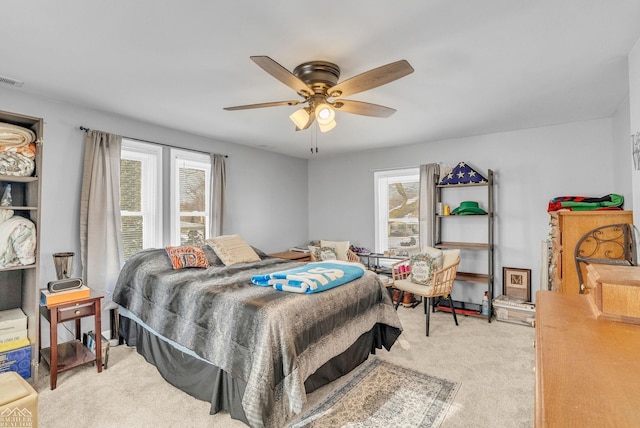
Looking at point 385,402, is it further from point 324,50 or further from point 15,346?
point 15,346

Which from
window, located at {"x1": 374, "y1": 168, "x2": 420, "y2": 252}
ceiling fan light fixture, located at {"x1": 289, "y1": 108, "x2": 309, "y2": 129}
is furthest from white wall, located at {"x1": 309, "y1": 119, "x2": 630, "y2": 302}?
ceiling fan light fixture, located at {"x1": 289, "y1": 108, "x2": 309, "y2": 129}

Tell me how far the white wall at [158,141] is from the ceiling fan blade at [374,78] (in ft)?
8.26

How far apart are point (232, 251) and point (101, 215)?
1.36 meters

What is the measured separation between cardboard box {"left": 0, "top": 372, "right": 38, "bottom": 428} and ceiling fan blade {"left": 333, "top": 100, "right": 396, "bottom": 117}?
101 inches

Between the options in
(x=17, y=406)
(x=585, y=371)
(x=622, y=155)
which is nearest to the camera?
(x=585, y=371)

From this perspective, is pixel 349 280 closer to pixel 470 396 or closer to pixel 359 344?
pixel 359 344

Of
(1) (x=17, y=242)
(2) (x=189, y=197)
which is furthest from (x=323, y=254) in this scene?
(1) (x=17, y=242)

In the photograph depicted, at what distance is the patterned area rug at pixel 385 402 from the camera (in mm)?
2029

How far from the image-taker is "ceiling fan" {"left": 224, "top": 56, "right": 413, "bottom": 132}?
1.86 metres

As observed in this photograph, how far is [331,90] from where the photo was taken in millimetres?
2162

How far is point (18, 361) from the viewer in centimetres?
232

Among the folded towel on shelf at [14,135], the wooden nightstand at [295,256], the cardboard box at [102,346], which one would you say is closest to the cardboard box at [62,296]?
the cardboard box at [102,346]

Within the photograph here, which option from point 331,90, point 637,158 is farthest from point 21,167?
point 637,158

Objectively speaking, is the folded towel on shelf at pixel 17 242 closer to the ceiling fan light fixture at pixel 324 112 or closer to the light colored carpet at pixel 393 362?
the light colored carpet at pixel 393 362
